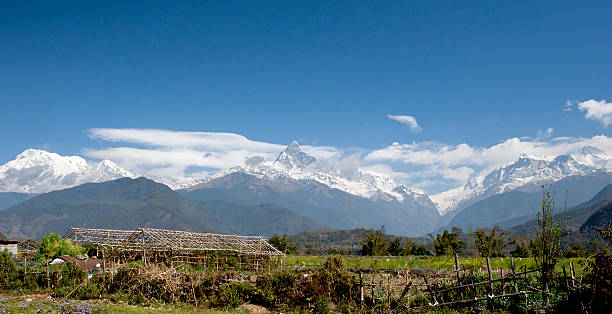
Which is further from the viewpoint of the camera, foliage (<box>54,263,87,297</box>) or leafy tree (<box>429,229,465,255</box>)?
leafy tree (<box>429,229,465,255</box>)

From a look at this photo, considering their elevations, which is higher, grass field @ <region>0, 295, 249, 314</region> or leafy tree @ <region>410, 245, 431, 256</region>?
grass field @ <region>0, 295, 249, 314</region>

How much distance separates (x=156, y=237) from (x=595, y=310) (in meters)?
29.2

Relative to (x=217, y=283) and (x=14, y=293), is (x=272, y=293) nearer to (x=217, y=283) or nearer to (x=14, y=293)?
(x=217, y=283)

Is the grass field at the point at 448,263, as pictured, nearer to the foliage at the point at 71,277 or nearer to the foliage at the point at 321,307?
the foliage at the point at 321,307

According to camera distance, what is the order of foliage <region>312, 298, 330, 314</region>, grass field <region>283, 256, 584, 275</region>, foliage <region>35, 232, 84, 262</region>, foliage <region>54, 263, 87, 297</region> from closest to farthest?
1. foliage <region>312, 298, 330, 314</region>
2. foliage <region>54, 263, 87, 297</region>
3. grass field <region>283, 256, 584, 275</region>
4. foliage <region>35, 232, 84, 262</region>

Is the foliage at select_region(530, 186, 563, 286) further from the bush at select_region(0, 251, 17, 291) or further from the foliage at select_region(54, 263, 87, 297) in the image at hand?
the bush at select_region(0, 251, 17, 291)

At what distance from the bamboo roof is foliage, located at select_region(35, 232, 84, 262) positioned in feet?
3.00

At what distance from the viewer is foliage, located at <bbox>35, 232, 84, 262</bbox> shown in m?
41.1

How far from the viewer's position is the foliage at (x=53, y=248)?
41.1m

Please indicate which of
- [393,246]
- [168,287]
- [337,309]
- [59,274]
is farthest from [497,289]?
[393,246]

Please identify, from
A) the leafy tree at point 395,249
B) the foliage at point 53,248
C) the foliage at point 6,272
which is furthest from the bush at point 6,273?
the leafy tree at point 395,249

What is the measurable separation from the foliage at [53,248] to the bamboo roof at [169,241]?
0.92 m

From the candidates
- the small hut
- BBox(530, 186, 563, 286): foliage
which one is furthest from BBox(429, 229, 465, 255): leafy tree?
BBox(530, 186, 563, 286): foliage

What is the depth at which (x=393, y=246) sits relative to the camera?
66312mm
